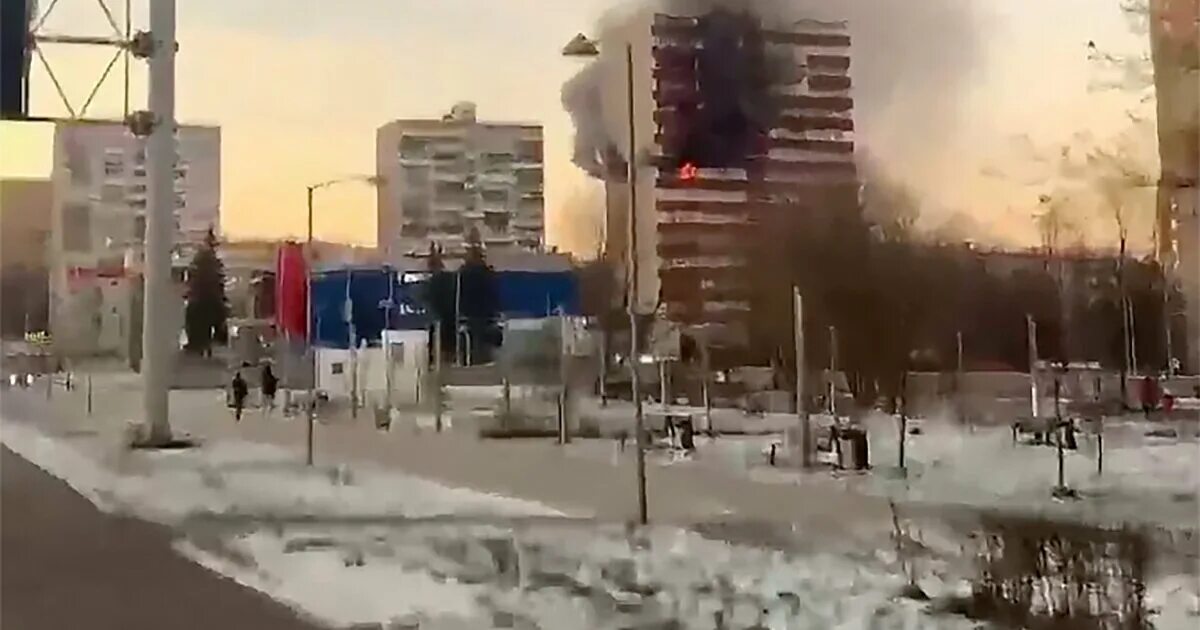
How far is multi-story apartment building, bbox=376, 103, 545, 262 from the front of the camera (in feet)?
7.74

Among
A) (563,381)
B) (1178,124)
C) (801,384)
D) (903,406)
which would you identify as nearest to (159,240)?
(563,381)

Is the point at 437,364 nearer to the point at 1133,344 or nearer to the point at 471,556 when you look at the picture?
the point at 471,556

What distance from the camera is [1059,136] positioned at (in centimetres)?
266

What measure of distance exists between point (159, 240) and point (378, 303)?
370 millimetres

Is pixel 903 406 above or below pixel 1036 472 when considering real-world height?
above

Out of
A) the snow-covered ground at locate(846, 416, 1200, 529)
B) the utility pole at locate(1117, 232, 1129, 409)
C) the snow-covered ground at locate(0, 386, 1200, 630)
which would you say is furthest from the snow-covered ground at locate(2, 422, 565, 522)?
the utility pole at locate(1117, 232, 1129, 409)

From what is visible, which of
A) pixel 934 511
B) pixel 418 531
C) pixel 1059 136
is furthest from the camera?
pixel 1059 136

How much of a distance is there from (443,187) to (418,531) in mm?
593

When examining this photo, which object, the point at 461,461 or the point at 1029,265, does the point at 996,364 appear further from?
the point at 461,461

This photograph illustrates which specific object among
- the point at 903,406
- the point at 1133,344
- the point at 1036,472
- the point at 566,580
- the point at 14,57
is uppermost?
the point at 14,57

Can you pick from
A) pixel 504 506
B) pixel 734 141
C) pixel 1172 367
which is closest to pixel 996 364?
pixel 1172 367

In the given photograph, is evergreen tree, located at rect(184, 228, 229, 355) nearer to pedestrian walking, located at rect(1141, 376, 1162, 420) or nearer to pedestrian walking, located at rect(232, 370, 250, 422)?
pedestrian walking, located at rect(232, 370, 250, 422)

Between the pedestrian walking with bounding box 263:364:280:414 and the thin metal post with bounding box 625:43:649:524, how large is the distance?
0.60m

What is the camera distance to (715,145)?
2.52 m
